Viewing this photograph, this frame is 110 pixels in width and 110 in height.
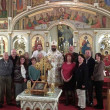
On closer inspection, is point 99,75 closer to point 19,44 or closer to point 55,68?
point 55,68

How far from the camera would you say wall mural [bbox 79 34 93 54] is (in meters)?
10.5

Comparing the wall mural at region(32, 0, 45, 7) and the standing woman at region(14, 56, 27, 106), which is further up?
the wall mural at region(32, 0, 45, 7)

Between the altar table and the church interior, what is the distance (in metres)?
7.10

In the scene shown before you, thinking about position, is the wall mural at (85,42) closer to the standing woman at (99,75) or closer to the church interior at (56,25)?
the church interior at (56,25)

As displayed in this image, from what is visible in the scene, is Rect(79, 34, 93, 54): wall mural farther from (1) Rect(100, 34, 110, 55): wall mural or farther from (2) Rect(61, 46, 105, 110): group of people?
(2) Rect(61, 46, 105, 110): group of people

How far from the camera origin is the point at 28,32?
10.7m

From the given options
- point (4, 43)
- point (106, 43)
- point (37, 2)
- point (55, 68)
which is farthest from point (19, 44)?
point (55, 68)

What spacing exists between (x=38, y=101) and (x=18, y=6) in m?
8.51

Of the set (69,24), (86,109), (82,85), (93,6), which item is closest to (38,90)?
(82,85)

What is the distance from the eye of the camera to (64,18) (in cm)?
1059

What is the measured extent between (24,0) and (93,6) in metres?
4.18

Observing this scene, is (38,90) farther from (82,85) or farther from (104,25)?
(104,25)

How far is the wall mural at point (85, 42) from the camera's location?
413 inches

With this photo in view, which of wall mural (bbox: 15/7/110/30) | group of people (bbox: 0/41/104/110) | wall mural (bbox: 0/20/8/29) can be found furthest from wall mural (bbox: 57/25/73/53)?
group of people (bbox: 0/41/104/110)
